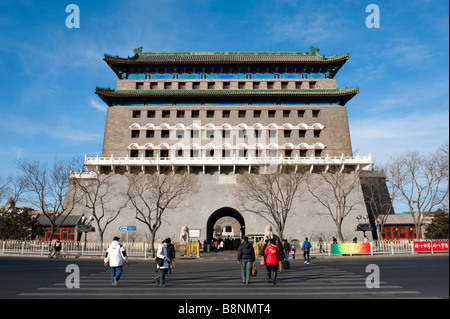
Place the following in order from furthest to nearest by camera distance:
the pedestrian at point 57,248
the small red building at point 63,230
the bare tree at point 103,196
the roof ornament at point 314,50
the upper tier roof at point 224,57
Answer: the roof ornament at point 314,50 → the upper tier roof at point 224,57 → the small red building at point 63,230 → the bare tree at point 103,196 → the pedestrian at point 57,248

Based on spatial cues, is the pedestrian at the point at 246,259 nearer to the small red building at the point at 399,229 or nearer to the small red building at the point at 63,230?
the small red building at the point at 63,230

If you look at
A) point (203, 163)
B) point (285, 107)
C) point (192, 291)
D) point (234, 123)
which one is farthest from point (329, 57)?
point (192, 291)

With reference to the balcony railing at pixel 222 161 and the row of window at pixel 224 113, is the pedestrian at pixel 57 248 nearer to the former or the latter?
the balcony railing at pixel 222 161

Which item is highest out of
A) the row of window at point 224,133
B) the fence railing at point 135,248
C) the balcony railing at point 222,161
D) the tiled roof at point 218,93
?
the tiled roof at point 218,93

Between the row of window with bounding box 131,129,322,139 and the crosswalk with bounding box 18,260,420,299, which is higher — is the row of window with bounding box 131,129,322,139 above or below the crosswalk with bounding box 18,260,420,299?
above

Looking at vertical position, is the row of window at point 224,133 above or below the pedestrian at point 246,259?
above

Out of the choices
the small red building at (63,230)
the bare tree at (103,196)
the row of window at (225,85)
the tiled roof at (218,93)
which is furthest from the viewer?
the row of window at (225,85)

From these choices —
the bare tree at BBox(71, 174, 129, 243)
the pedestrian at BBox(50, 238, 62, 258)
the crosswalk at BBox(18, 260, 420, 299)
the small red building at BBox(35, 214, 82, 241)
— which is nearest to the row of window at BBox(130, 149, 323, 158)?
the bare tree at BBox(71, 174, 129, 243)

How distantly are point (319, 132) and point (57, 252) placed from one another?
34869mm

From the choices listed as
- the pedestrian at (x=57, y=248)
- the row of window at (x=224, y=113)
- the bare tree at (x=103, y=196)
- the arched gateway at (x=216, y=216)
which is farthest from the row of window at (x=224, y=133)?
the pedestrian at (x=57, y=248)

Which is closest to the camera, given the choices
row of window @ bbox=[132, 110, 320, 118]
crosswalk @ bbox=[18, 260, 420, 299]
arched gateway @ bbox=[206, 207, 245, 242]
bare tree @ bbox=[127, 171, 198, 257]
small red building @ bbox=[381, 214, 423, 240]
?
crosswalk @ bbox=[18, 260, 420, 299]

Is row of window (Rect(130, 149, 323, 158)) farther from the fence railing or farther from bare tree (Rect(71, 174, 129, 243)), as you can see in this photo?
the fence railing

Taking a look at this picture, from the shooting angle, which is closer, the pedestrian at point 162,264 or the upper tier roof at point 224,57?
the pedestrian at point 162,264

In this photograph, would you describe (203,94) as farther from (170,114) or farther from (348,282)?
(348,282)
